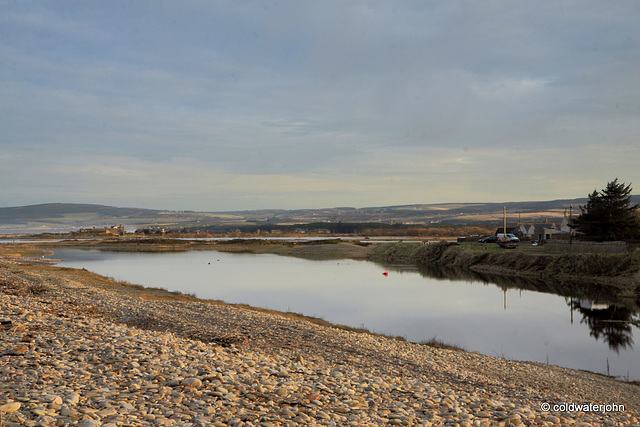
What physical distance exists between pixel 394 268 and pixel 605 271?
22.4 metres

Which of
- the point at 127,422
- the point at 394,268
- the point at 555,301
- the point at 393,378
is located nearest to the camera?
the point at 127,422

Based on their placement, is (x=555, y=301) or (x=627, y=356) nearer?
(x=627, y=356)

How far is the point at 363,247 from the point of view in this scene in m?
89.2

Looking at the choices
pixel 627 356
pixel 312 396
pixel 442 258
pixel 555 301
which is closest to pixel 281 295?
pixel 555 301

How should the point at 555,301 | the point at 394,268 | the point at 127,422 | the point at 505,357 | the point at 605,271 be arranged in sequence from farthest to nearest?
the point at 394,268 < the point at 605,271 < the point at 555,301 < the point at 505,357 < the point at 127,422

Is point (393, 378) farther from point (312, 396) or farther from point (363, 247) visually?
point (363, 247)

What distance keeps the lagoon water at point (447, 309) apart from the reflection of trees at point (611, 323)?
0.15 ft

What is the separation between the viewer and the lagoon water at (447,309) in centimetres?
2017

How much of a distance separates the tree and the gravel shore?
40459mm

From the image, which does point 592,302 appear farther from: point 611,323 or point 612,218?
point 612,218
